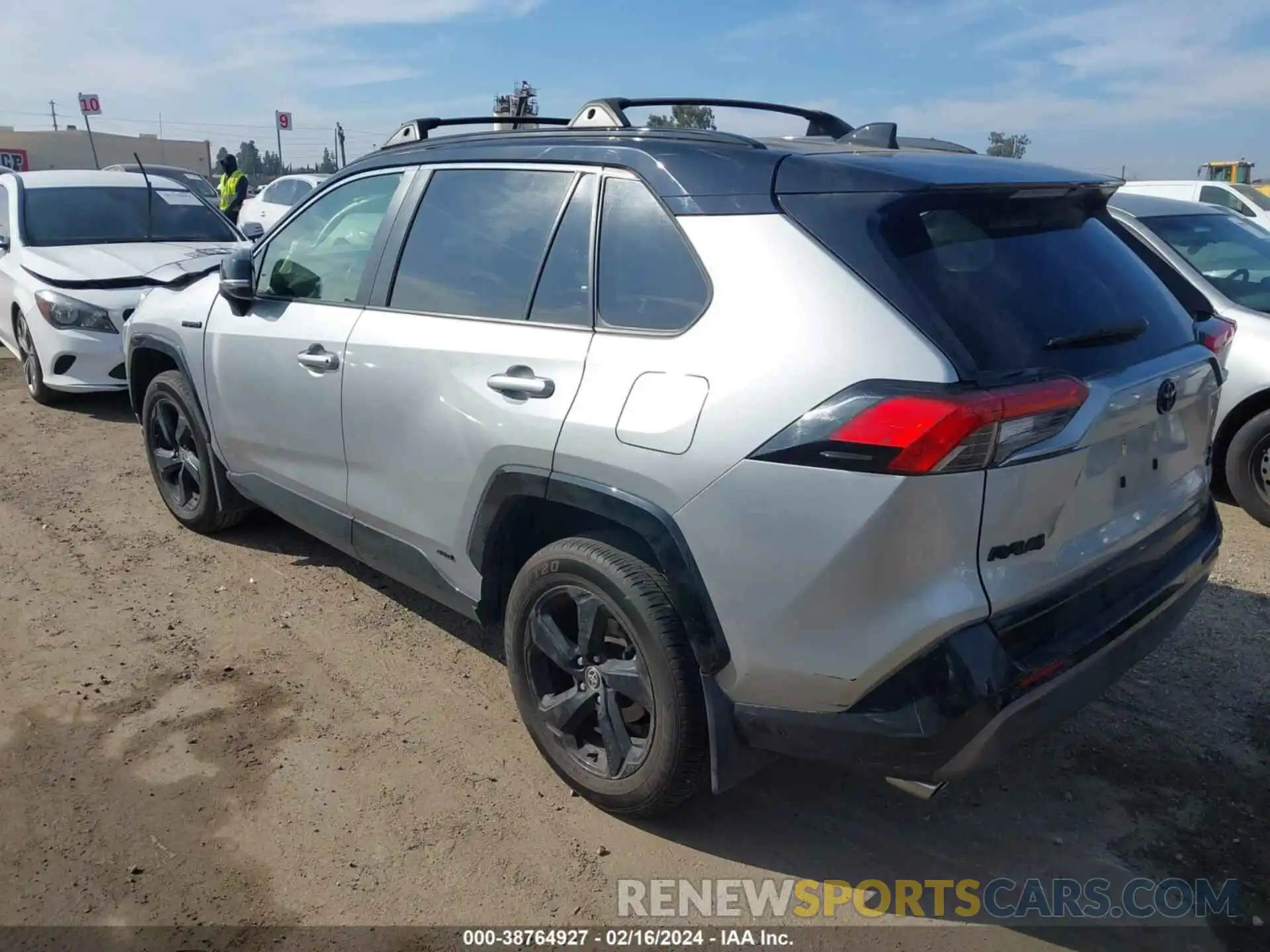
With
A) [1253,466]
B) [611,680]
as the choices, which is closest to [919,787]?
[611,680]

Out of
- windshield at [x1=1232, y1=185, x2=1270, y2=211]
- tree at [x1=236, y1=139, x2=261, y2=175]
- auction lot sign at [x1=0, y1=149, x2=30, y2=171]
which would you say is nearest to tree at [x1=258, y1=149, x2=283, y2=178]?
tree at [x1=236, y1=139, x2=261, y2=175]

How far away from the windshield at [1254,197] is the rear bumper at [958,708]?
16079 mm

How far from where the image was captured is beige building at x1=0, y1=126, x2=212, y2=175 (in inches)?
1960

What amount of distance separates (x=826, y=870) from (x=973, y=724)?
2.60ft

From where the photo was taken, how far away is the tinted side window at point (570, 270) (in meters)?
2.92

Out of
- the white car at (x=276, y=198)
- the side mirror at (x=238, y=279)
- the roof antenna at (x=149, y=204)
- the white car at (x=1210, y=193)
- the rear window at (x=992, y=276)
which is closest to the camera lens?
the rear window at (x=992, y=276)

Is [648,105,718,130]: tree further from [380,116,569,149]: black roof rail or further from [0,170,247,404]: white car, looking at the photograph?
[0,170,247,404]: white car

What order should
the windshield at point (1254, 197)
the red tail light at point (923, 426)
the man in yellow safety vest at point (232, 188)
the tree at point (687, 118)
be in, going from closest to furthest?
the red tail light at point (923, 426), the tree at point (687, 118), the man in yellow safety vest at point (232, 188), the windshield at point (1254, 197)

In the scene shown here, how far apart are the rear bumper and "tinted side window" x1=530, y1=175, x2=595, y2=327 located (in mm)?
1228

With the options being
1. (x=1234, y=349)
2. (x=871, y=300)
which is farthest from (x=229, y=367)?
(x=1234, y=349)

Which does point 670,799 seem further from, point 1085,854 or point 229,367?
point 229,367

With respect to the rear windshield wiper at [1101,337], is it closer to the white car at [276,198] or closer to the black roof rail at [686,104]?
the black roof rail at [686,104]

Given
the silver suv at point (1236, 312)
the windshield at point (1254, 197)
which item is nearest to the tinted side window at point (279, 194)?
the silver suv at point (1236, 312)

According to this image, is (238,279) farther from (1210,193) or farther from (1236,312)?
(1210,193)
